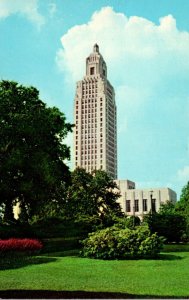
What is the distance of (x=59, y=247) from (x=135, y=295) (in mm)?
18074

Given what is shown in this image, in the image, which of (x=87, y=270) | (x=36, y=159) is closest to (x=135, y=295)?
(x=87, y=270)

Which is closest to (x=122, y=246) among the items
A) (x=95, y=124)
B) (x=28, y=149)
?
(x=28, y=149)

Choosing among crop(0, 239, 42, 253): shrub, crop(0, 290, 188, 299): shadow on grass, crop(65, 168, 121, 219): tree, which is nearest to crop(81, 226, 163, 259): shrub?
crop(0, 239, 42, 253): shrub

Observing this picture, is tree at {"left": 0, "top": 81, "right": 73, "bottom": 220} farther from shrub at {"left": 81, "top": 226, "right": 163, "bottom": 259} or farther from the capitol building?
the capitol building

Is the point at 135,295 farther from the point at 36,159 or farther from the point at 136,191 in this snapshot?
the point at 136,191

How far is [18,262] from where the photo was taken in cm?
2006

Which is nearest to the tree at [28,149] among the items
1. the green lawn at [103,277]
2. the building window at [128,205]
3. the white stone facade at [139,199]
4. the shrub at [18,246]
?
the shrub at [18,246]

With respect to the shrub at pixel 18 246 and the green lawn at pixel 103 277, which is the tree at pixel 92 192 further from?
the green lawn at pixel 103 277

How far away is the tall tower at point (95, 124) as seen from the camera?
154m

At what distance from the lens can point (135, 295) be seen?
12.4m

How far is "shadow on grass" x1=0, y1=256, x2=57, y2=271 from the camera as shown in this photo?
18.7 m

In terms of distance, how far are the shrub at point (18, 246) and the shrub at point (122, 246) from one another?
8.86 ft

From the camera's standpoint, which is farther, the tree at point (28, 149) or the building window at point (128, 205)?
the building window at point (128, 205)

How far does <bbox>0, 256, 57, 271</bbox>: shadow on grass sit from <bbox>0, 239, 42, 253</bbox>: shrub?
0.48m
